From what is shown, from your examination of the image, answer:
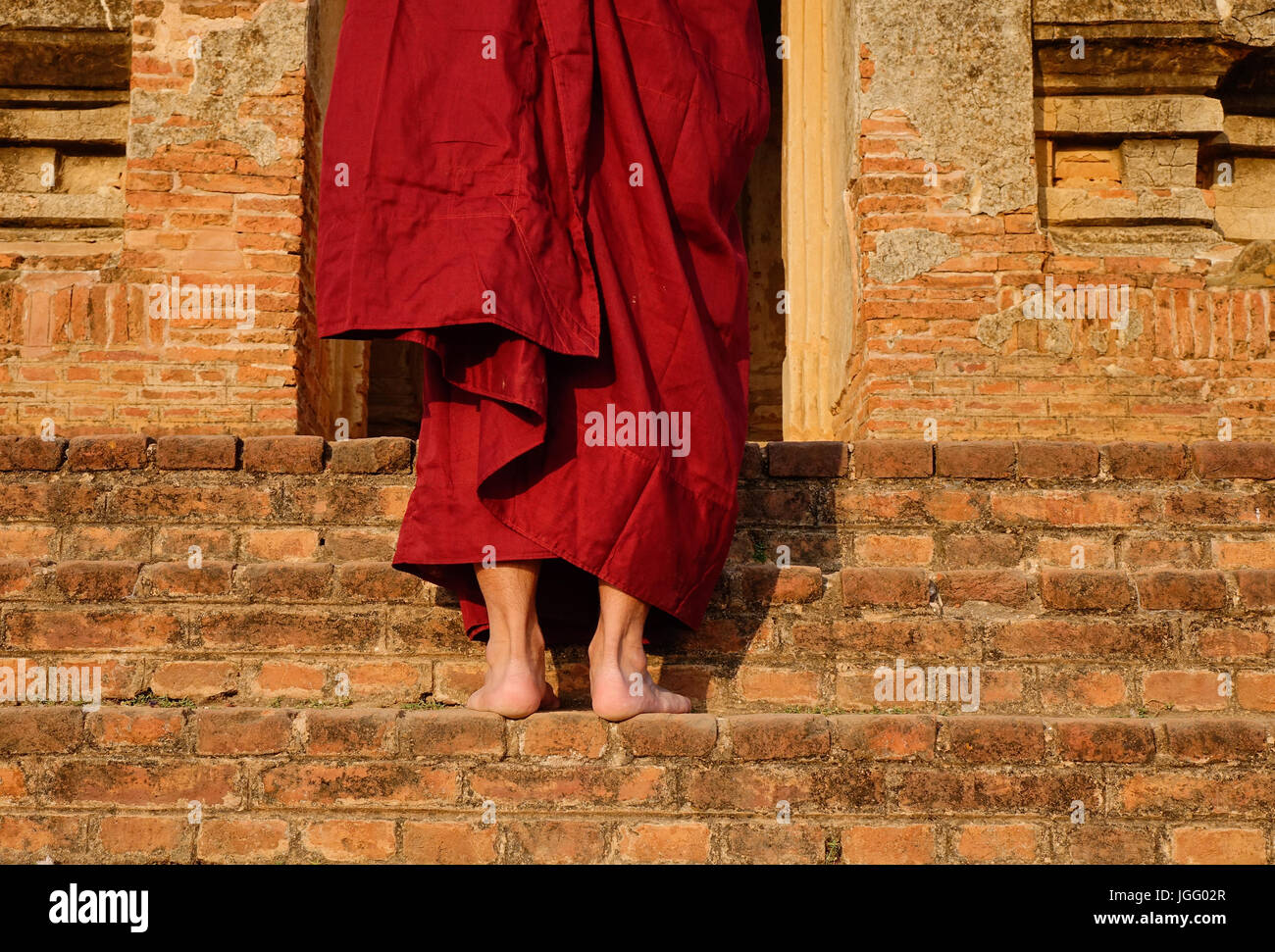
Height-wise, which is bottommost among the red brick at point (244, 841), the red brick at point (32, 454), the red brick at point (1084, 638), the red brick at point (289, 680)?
the red brick at point (244, 841)

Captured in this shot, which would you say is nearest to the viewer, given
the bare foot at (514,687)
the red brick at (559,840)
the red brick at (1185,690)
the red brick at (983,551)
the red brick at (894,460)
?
the red brick at (559,840)

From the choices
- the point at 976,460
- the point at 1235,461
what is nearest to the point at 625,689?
the point at 976,460

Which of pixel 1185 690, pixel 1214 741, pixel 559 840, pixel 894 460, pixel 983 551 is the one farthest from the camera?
pixel 894 460

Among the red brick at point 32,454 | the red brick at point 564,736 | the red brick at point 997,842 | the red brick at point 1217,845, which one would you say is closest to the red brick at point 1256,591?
the red brick at point 1217,845

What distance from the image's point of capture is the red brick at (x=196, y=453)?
2.76 metres

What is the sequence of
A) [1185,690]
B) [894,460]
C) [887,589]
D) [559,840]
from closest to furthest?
[559,840] < [1185,690] < [887,589] < [894,460]

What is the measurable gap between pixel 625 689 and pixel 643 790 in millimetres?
176

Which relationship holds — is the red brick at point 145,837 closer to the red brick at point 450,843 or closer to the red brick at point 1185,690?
the red brick at point 450,843

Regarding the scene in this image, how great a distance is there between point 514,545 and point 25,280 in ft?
9.93

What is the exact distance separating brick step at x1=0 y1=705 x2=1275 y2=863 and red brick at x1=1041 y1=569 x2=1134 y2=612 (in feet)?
1.47

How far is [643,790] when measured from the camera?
77.8 inches

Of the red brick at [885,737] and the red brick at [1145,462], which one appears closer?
the red brick at [885,737]

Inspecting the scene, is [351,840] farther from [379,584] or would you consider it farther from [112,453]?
[112,453]

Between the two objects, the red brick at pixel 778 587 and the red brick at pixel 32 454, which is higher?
the red brick at pixel 32 454
